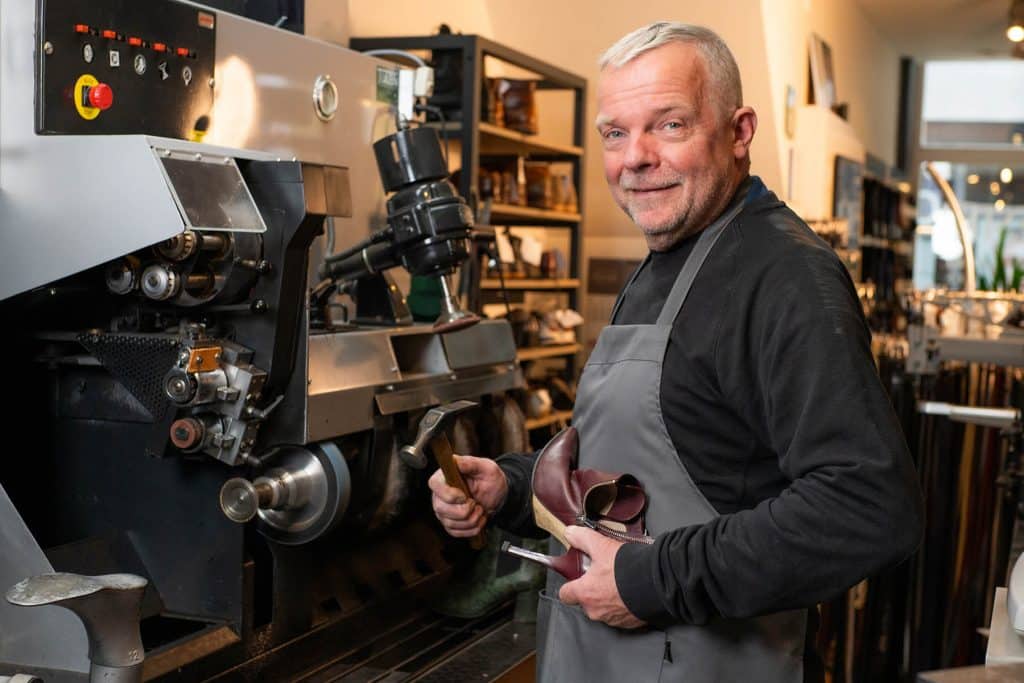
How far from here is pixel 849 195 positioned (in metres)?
6.43

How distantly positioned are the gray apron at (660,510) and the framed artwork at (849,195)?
4.99 meters

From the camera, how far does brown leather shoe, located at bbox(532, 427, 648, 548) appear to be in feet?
4.85

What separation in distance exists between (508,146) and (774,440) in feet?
10.3

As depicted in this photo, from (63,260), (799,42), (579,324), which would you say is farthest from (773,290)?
(799,42)

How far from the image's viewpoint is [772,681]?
147 cm

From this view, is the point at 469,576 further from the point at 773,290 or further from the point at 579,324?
the point at 579,324

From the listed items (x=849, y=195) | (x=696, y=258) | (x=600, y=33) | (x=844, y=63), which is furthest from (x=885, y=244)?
(x=696, y=258)

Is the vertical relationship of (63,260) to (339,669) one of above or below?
above

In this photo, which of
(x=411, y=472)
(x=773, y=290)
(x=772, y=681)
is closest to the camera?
(x=773, y=290)

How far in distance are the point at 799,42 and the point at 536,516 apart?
16.0 ft

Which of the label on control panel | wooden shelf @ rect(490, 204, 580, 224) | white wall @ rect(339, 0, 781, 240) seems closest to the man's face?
the label on control panel

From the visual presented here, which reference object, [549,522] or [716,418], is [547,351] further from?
[716,418]

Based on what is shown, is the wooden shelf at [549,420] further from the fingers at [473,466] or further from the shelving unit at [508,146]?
the fingers at [473,466]

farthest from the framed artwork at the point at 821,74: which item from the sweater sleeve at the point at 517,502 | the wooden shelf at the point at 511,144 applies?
the sweater sleeve at the point at 517,502
